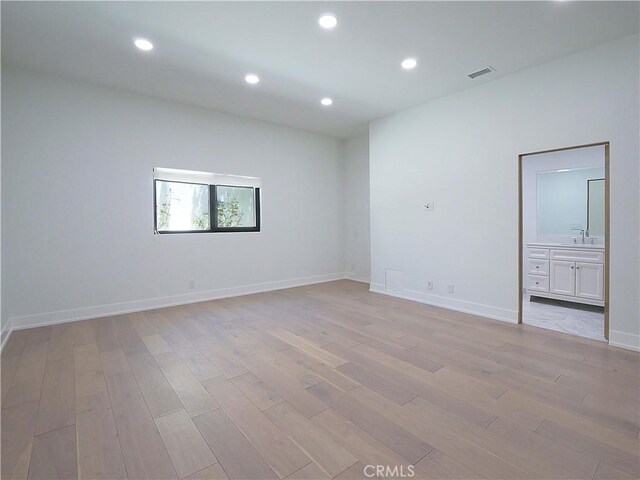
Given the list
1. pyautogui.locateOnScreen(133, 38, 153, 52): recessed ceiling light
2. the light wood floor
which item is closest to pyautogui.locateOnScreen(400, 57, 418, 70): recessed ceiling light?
pyautogui.locateOnScreen(133, 38, 153, 52): recessed ceiling light

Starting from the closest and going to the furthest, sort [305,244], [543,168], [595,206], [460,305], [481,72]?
[481,72] < [460,305] < [595,206] < [543,168] < [305,244]

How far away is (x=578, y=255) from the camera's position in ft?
14.2

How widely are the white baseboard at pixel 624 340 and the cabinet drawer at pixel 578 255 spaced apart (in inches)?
62.9

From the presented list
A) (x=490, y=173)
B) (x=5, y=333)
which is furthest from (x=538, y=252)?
(x=5, y=333)

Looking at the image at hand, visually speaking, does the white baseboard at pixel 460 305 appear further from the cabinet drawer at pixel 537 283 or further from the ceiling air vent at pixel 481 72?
the ceiling air vent at pixel 481 72

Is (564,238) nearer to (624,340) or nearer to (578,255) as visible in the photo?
(578,255)

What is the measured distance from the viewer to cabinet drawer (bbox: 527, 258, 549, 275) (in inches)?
183

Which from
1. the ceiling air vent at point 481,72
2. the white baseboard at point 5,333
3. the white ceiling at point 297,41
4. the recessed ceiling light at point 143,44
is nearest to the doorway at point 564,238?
the ceiling air vent at point 481,72

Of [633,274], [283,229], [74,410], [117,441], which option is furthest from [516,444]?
[283,229]

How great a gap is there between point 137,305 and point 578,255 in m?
6.11

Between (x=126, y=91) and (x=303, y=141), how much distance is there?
291cm

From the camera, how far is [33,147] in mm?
3541

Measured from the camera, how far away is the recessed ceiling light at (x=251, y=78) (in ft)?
11.8

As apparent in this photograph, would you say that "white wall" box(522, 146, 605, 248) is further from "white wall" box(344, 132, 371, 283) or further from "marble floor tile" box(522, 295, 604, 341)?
"white wall" box(344, 132, 371, 283)
